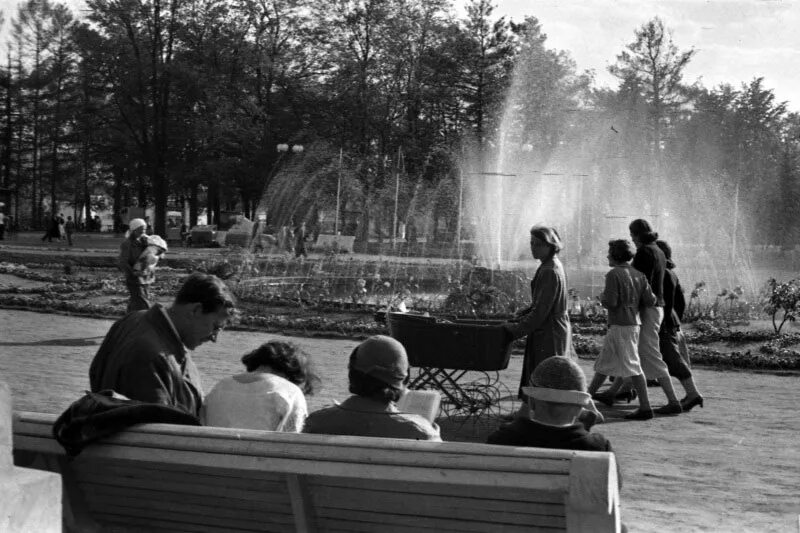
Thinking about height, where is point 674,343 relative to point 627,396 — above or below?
above

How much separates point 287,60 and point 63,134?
59.7 ft

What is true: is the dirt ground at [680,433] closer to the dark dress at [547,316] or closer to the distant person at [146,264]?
the dark dress at [547,316]

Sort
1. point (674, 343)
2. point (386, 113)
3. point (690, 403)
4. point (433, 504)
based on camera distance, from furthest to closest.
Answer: point (386, 113), point (674, 343), point (690, 403), point (433, 504)

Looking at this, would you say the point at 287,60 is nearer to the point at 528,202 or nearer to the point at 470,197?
the point at 470,197

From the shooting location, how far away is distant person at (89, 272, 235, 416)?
4.36 m

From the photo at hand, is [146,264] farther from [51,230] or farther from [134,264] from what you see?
[51,230]

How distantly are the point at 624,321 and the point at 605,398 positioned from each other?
1072 mm

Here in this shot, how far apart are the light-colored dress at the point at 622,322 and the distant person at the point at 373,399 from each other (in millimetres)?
4938

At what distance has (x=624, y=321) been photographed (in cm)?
920

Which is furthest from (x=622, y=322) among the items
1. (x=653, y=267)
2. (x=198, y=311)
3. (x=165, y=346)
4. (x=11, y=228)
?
(x=11, y=228)

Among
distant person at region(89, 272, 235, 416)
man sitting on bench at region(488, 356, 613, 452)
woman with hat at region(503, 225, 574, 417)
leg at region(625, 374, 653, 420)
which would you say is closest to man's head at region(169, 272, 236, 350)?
distant person at region(89, 272, 235, 416)

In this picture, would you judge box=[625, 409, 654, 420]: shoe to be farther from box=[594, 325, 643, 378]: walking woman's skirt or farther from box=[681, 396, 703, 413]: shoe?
box=[681, 396, 703, 413]: shoe

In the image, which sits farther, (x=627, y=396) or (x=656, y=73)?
(x=656, y=73)

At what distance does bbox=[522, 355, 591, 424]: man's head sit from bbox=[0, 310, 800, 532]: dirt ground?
1562 mm
